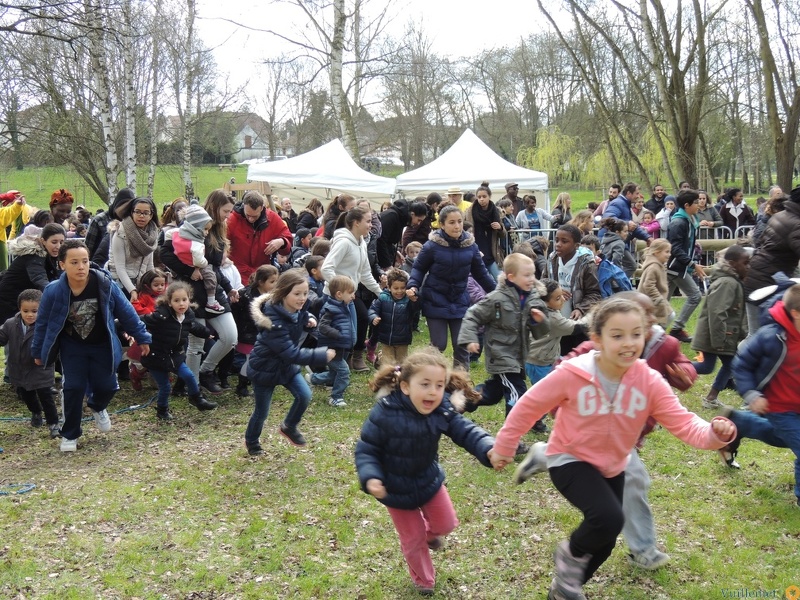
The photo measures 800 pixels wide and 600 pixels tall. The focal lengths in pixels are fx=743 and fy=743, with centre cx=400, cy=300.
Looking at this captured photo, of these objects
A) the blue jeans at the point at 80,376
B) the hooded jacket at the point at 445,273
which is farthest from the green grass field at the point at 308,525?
the hooded jacket at the point at 445,273

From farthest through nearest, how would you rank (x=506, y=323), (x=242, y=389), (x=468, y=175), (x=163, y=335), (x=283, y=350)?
1. (x=468, y=175)
2. (x=242, y=389)
3. (x=163, y=335)
4. (x=506, y=323)
5. (x=283, y=350)

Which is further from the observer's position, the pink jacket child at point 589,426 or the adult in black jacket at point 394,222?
the adult in black jacket at point 394,222

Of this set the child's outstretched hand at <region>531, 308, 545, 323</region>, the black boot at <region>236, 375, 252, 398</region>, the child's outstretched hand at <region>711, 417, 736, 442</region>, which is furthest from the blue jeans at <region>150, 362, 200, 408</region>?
the child's outstretched hand at <region>711, 417, 736, 442</region>

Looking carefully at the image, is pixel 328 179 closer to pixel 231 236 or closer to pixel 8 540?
pixel 231 236

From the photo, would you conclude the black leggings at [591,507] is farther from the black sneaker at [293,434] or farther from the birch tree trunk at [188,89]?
the birch tree trunk at [188,89]

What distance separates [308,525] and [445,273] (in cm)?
320

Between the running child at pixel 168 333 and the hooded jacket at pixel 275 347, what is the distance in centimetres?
160

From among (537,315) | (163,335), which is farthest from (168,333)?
(537,315)

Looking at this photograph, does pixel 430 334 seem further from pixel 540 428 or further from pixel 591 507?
pixel 591 507

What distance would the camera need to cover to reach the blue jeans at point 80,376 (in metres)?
6.66

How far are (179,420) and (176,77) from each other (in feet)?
74.9

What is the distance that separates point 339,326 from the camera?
8266 mm

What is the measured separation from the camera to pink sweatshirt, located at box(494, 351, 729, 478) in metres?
3.84

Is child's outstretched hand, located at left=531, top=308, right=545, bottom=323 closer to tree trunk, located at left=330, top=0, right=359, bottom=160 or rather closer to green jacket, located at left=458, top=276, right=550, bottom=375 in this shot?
green jacket, located at left=458, top=276, right=550, bottom=375
